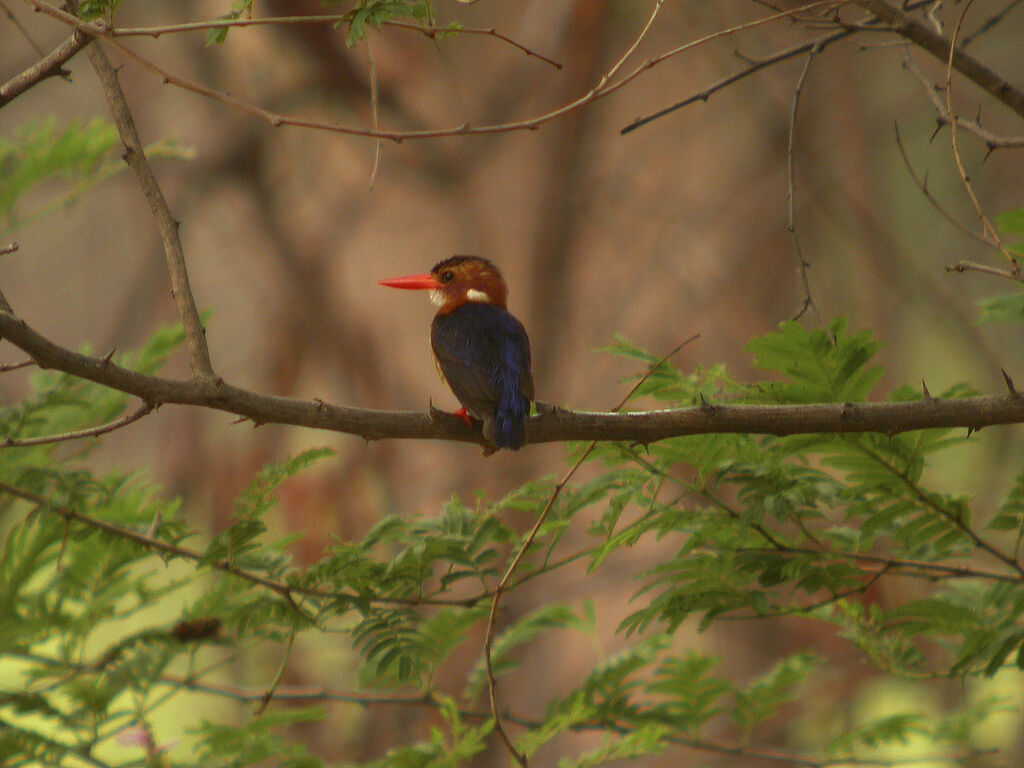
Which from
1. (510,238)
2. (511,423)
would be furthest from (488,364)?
(510,238)

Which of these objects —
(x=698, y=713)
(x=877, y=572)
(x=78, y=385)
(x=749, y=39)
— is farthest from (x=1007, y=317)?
(x=749, y=39)

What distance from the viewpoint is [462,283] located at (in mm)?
3391

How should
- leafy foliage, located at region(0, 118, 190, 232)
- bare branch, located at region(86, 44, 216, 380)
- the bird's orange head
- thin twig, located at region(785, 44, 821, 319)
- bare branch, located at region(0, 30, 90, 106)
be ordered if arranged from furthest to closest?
1. the bird's orange head
2. leafy foliage, located at region(0, 118, 190, 232)
3. thin twig, located at region(785, 44, 821, 319)
4. bare branch, located at region(0, 30, 90, 106)
5. bare branch, located at region(86, 44, 216, 380)

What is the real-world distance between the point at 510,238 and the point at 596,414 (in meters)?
3.42

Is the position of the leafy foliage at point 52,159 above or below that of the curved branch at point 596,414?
above

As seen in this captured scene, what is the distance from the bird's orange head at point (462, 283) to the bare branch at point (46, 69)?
1.61 metres

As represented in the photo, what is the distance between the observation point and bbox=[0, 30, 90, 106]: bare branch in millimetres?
1747

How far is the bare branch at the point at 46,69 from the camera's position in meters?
1.75

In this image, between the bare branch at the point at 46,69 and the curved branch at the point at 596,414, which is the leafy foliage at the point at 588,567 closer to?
the curved branch at the point at 596,414

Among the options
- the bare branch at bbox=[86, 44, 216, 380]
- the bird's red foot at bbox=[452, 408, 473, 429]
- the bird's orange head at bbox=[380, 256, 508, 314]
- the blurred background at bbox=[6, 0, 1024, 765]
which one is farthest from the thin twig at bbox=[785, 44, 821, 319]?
the blurred background at bbox=[6, 0, 1024, 765]

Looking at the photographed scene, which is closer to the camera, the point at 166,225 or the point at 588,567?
the point at 166,225

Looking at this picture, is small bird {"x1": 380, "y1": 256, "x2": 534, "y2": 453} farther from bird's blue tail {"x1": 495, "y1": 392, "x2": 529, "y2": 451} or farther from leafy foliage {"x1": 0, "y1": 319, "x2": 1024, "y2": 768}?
leafy foliage {"x1": 0, "y1": 319, "x2": 1024, "y2": 768}

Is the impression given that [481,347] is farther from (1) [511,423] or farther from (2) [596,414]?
(2) [596,414]

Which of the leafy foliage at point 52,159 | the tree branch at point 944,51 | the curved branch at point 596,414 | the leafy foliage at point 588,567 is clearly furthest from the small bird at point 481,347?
the tree branch at point 944,51
